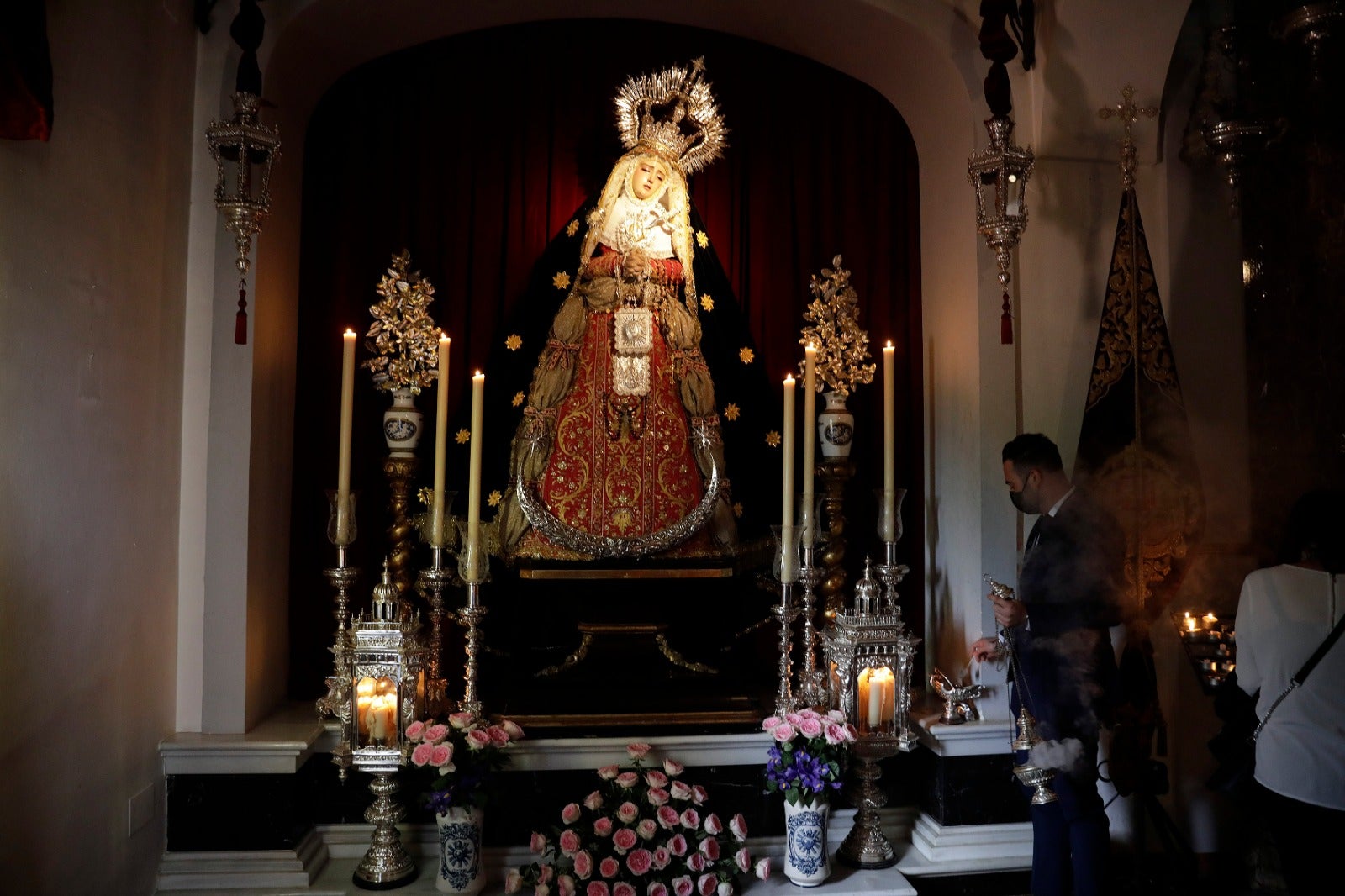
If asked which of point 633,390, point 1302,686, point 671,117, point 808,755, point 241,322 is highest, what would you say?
point 671,117

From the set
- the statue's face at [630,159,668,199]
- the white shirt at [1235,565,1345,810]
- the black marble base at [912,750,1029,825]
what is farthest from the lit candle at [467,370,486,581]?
the white shirt at [1235,565,1345,810]

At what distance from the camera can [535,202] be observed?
430 centimetres

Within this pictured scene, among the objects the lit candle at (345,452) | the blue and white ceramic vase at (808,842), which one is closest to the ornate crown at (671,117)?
the lit candle at (345,452)

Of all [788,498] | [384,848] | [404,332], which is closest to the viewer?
[384,848]

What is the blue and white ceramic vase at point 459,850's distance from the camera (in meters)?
2.98

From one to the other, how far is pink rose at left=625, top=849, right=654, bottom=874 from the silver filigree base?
0.78 metres

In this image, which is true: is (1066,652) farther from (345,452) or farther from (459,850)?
(345,452)

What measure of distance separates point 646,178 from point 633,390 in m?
0.85

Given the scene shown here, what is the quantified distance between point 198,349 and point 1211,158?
161 inches

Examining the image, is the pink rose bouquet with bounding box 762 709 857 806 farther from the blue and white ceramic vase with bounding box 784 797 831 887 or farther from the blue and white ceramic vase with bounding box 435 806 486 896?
the blue and white ceramic vase with bounding box 435 806 486 896

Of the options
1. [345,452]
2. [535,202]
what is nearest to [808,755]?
[345,452]

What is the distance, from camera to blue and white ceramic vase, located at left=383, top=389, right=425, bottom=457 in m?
3.58

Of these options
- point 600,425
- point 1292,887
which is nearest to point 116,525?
point 600,425

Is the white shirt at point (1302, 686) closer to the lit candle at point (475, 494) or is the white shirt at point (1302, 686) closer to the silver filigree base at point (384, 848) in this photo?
the lit candle at point (475, 494)
